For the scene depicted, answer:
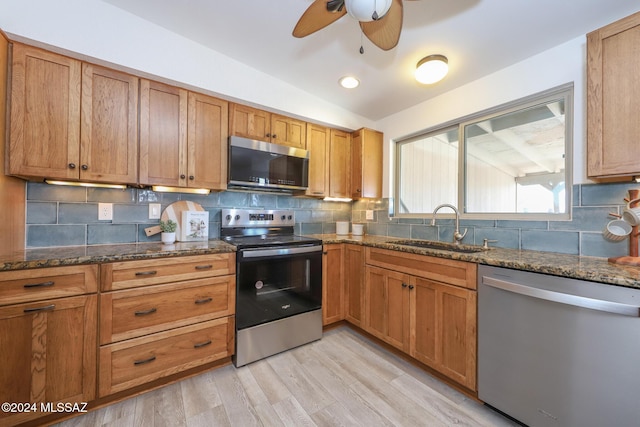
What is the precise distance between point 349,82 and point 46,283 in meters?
2.52

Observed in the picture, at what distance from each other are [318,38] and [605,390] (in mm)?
2478

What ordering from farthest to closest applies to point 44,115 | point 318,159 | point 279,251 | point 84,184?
point 318,159
point 279,251
point 84,184
point 44,115

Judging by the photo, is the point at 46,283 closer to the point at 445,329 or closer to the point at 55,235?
the point at 55,235

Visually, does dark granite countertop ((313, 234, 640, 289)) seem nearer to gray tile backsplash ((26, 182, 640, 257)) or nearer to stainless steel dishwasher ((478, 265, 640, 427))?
stainless steel dishwasher ((478, 265, 640, 427))

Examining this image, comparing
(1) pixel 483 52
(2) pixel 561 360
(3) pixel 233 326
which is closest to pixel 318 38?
(1) pixel 483 52

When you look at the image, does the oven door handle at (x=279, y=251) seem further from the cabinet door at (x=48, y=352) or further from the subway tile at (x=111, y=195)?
the subway tile at (x=111, y=195)

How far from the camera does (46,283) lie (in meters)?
1.27

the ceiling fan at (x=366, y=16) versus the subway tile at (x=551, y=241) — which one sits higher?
the ceiling fan at (x=366, y=16)

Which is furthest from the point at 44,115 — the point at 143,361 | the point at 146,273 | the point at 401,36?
the point at 401,36

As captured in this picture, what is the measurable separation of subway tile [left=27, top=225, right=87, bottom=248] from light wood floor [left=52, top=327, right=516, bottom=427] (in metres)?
1.11

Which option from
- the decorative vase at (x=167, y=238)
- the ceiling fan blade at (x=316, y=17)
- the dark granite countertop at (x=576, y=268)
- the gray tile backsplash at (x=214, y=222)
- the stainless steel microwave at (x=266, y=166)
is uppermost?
the ceiling fan blade at (x=316, y=17)

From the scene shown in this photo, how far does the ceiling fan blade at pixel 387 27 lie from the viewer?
1.21 m

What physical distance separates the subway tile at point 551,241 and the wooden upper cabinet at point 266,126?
2079 mm

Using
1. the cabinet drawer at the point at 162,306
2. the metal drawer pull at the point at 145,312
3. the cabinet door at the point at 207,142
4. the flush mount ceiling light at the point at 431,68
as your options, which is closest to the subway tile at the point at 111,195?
the cabinet door at the point at 207,142
